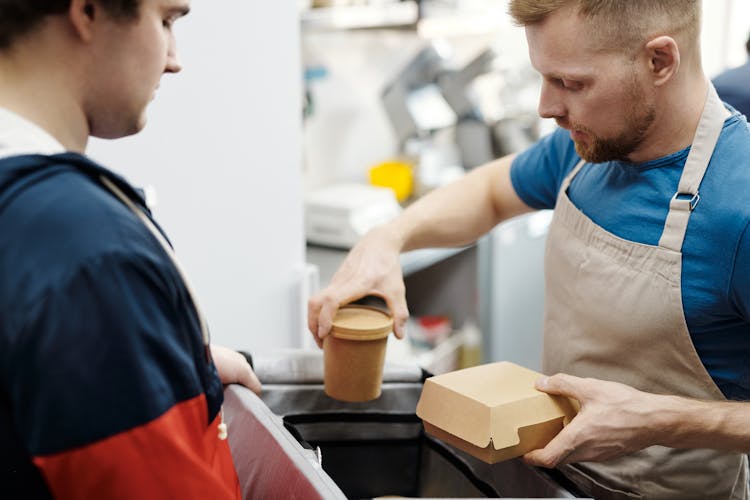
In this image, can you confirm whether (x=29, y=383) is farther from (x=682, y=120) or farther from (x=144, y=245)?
(x=682, y=120)

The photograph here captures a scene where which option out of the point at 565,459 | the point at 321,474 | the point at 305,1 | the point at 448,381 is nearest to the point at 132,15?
the point at 321,474

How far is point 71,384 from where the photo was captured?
63 cm

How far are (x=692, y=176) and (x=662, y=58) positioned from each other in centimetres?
18

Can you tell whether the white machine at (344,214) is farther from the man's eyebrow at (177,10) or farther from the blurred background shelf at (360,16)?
the man's eyebrow at (177,10)

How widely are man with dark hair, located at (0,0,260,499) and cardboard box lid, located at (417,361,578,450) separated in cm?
36

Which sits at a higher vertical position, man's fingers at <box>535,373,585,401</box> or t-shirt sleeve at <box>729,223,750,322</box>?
t-shirt sleeve at <box>729,223,750,322</box>

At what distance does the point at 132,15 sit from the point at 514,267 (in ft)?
7.80

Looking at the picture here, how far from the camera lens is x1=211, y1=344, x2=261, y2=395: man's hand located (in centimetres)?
113

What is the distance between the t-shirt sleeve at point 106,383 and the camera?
63 centimetres

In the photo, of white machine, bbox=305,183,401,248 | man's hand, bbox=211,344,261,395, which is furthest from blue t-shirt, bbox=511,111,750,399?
white machine, bbox=305,183,401,248

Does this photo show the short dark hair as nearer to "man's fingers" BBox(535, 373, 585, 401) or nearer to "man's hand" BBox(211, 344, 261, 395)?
"man's hand" BBox(211, 344, 261, 395)

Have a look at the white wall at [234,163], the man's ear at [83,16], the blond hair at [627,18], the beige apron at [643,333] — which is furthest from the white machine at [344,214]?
the man's ear at [83,16]

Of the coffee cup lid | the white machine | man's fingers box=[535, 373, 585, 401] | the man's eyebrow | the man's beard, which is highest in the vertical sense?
the man's eyebrow

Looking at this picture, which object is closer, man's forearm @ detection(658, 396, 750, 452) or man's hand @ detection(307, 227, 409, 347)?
man's forearm @ detection(658, 396, 750, 452)
